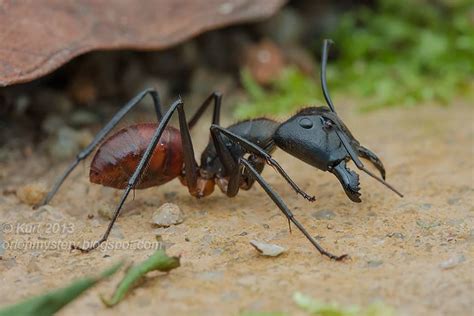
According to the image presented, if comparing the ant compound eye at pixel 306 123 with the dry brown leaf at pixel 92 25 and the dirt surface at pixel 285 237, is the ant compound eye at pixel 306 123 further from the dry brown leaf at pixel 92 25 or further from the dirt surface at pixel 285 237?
the dry brown leaf at pixel 92 25

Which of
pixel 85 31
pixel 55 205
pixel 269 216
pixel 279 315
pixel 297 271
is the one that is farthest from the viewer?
pixel 85 31

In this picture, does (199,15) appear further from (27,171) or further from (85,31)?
(27,171)

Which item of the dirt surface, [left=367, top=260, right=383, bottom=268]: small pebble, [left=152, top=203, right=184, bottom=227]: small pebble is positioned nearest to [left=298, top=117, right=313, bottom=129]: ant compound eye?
the dirt surface

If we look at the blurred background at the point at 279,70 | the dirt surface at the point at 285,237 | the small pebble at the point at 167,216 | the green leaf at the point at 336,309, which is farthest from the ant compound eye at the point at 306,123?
the blurred background at the point at 279,70

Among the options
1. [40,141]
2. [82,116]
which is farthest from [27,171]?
[82,116]

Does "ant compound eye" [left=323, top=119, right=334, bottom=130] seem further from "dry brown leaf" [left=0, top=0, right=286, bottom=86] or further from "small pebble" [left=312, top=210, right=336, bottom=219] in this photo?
"dry brown leaf" [left=0, top=0, right=286, bottom=86]

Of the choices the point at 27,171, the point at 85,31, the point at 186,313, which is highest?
the point at 85,31
